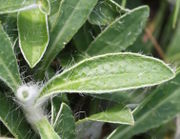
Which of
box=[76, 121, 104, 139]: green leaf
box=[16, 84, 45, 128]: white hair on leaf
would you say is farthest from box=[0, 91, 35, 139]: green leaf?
box=[76, 121, 104, 139]: green leaf

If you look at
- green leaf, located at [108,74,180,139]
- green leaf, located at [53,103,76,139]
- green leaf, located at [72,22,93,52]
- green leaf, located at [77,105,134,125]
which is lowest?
green leaf, located at [108,74,180,139]

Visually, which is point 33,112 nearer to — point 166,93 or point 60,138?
point 60,138

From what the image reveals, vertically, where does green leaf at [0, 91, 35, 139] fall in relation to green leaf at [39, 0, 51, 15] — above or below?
below

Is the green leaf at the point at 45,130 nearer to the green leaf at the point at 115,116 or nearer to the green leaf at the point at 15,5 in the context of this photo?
the green leaf at the point at 115,116

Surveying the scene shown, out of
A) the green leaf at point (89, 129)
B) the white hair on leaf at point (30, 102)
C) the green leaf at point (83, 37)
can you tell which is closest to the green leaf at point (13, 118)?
the white hair on leaf at point (30, 102)

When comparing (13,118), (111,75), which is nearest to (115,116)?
(111,75)

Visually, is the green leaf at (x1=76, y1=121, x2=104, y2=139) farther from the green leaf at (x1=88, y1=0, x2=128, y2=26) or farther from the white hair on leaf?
the green leaf at (x1=88, y1=0, x2=128, y2=26)

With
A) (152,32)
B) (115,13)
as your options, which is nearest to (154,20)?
(152,32)
